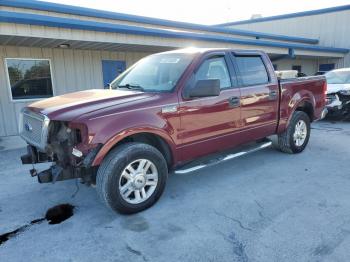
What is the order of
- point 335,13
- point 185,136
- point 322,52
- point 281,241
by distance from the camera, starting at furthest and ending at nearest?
point 335,13
point 322,52
point 185,136
point 281,241

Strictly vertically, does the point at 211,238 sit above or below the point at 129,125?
below

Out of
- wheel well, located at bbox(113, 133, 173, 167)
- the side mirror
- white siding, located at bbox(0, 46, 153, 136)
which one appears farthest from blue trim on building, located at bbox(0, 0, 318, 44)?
the side mirror

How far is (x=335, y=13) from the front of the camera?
19234mm

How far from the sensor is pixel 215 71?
4.23 m

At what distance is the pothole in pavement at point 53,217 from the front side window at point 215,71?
7.91ft

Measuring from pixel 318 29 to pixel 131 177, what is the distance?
21.3 meters

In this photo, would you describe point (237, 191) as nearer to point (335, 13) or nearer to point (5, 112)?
point (5, 112)

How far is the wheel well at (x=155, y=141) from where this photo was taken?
3613 mm

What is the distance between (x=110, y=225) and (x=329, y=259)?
7.23 ft

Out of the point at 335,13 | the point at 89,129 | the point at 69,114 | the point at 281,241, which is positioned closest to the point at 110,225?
the point at 89,129

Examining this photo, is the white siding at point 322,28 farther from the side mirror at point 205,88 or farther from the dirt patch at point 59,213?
the dirt patch at point 59,213

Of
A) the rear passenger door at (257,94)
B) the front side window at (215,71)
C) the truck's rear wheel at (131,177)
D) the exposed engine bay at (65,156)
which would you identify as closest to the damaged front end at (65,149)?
the exposed engine bay at (65,156)

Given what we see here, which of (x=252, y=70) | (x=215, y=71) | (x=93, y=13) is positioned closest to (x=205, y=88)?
(x=215, y=71)

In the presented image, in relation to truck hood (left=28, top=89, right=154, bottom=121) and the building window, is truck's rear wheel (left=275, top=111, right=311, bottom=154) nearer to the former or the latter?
truck hood (left=28, top=89, right=154, bottom=121)
